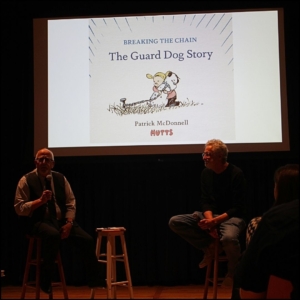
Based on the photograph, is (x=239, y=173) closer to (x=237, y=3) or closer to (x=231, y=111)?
(x=231, y=111)

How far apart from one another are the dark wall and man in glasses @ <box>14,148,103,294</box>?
79cm

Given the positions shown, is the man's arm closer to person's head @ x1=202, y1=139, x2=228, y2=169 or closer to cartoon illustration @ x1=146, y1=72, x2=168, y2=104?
person's head @ x1=202, y1=139, x2=228, y2=169

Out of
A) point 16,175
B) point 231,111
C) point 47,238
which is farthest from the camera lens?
point 16,175

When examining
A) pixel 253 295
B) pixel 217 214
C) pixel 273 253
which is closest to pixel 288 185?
pixel 273 253

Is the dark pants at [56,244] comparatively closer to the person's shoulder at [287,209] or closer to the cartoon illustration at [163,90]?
the cartoon illustration at [163,90]

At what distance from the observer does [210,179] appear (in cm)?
408

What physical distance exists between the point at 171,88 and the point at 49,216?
1685mm

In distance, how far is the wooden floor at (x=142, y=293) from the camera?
4.43 m

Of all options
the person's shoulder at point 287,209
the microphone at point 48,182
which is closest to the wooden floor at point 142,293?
the microphone at point 48,182

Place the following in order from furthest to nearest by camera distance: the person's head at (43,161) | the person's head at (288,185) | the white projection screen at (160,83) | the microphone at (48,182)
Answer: the white projection screen at (160,83) → the person's head at (43,161) → the microphone at (48,182) → the person's head at (288,185)

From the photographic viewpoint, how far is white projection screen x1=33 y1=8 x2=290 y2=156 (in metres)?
4.81

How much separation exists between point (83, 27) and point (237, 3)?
1470mm

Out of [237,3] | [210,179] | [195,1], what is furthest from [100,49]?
[210,179]

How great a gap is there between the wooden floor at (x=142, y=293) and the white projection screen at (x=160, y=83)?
1256mm
